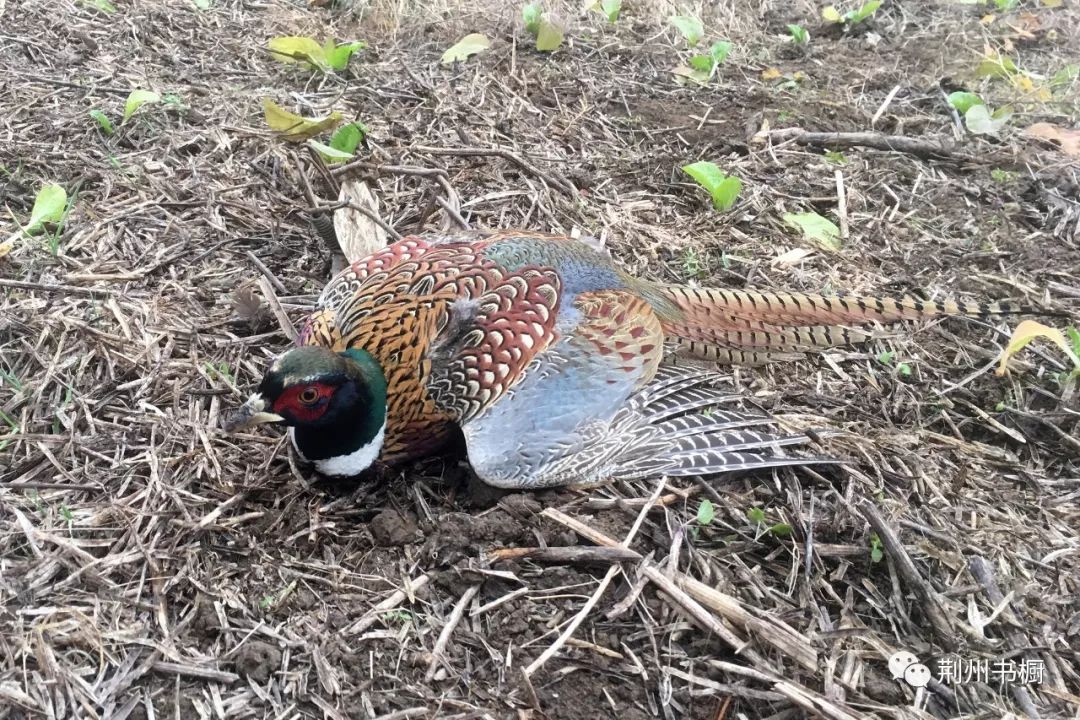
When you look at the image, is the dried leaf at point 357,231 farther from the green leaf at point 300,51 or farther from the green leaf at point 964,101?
the green leaf at point 964,101

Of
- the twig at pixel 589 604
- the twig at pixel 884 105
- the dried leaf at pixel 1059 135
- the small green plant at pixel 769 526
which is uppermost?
the dried leaf at pixel 1059 135

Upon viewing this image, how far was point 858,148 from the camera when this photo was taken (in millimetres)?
4094

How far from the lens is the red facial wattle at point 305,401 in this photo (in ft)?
7.15

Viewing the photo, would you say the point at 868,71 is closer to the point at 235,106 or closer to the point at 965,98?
the point at 965,98

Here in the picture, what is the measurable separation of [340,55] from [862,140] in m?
2.82

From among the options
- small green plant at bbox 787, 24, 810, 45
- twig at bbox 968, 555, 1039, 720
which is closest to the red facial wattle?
twig at bbox 968, 555, 1039, 720

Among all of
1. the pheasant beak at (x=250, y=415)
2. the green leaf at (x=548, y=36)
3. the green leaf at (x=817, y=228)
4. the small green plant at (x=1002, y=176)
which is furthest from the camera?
the green leaf at (x=548, y=36)

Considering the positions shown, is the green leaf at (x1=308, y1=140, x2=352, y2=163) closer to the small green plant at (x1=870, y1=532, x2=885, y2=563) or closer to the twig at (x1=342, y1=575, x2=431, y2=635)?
the twig at (x1=342, y1=575, x2=431, y2=635)

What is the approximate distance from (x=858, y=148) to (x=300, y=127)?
2.87m

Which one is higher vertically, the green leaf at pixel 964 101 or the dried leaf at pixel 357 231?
the green leaf at pixel 964 101

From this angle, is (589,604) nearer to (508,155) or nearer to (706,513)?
(706,513)

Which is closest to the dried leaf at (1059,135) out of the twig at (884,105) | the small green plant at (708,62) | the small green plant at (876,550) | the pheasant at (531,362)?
the twig at (884,105)

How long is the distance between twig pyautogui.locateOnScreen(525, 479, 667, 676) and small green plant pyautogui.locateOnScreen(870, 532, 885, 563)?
2.04ft

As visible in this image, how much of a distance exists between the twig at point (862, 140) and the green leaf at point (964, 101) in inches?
14.8
